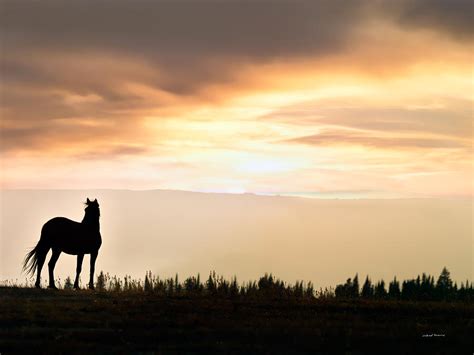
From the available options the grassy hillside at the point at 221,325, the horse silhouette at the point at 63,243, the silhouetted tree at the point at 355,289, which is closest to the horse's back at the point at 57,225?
the horse silhouette at the point at 63,243

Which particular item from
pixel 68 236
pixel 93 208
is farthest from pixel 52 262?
pixel 93 208

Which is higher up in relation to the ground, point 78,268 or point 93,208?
point 93,208

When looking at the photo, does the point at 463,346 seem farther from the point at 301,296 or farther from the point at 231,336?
the point at 301,296

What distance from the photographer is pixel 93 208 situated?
33.6 m

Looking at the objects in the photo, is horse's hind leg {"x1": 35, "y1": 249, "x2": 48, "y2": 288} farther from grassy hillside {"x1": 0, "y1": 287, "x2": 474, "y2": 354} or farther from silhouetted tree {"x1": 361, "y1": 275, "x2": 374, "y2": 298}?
silhouetted tree {"x1": 361, "y1": 275, "x2": 374, "y2": 298}

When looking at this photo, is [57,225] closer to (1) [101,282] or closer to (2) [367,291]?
(1) [101,282]

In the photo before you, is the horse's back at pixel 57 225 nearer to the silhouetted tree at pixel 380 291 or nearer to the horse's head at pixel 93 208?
the horse's head at pixel 93 208

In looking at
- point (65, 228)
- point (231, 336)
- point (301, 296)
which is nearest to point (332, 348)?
point (231, 336)

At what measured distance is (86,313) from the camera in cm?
2203

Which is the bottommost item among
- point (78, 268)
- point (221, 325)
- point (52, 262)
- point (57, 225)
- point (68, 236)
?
point (221, 325)

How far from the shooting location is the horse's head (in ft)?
110

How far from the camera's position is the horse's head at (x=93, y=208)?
33500mm

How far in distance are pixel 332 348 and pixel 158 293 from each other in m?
12.6

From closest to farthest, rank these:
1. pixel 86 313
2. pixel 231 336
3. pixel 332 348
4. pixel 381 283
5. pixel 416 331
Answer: pixel 332 348, pixel 231 336, pixel 416 331, pixel 86 313, pixel 381 283
